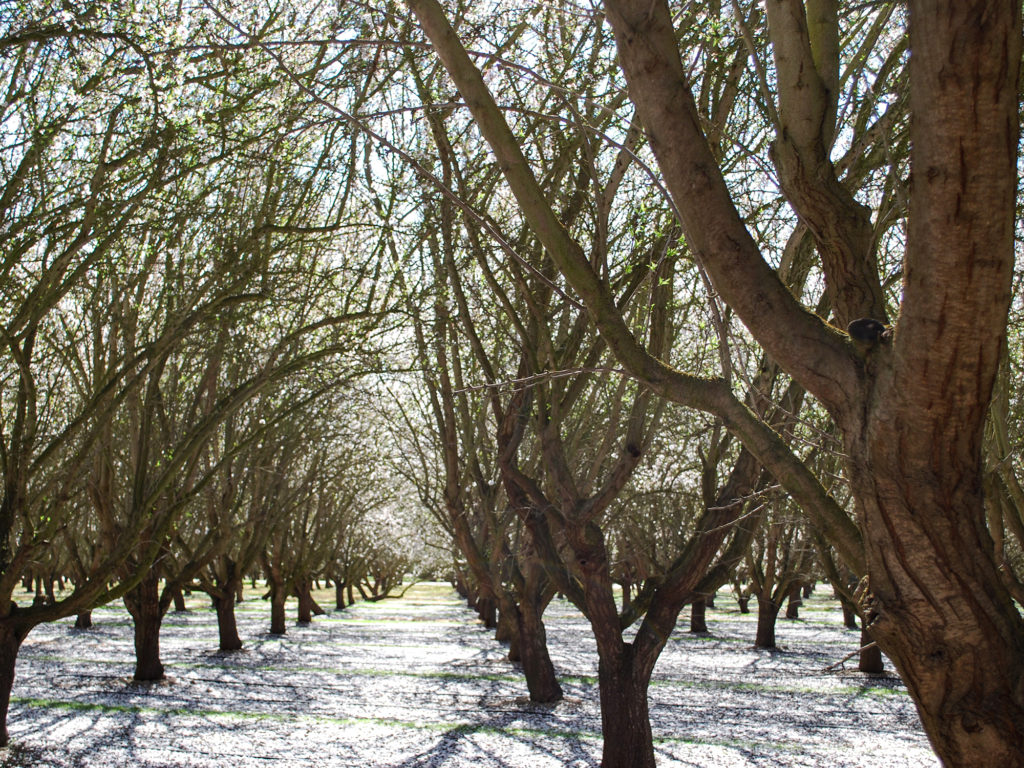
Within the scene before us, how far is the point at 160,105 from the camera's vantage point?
5.69 metres

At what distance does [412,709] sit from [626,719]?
5751 millimetres

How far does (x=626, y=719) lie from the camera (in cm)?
717

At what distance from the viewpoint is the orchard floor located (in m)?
9.16

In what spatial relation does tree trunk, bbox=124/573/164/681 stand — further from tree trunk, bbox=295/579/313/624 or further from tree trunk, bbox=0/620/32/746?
tree trunk, bbox=295/579/313/624

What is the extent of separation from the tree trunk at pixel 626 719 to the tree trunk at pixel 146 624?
876 centimetres

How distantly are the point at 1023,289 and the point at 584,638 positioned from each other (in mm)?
16629

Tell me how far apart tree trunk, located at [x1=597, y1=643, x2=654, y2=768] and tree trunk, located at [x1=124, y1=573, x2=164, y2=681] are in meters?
8.76

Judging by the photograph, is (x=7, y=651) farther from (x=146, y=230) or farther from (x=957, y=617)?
(x=957, y=617)

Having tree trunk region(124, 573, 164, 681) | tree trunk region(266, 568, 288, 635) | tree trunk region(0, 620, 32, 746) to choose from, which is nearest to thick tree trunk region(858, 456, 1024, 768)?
tree trunk region(0, 620, 32, 746)

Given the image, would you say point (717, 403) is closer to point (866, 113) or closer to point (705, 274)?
point (705, 274)

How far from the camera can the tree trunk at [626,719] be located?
716cm

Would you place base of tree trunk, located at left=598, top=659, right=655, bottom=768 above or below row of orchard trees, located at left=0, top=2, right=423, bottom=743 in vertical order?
below

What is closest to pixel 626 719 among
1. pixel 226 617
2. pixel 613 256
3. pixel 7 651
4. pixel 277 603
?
pixel 613 256

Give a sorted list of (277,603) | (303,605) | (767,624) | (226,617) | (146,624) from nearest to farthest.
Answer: (146,624), (226,617), (767,624), (277,603), (303,605)
